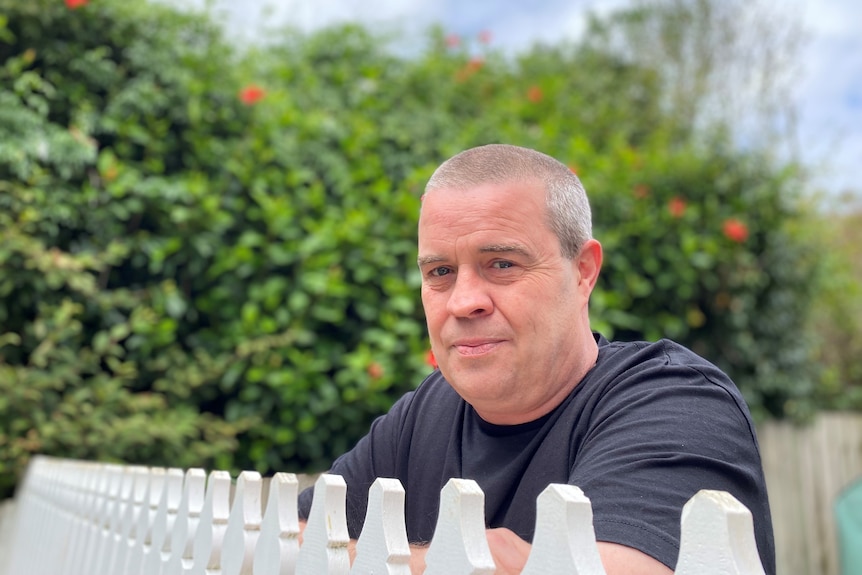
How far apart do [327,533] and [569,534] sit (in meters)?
0.53

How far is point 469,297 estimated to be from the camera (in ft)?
6.09

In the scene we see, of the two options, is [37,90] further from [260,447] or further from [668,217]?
[668,217]

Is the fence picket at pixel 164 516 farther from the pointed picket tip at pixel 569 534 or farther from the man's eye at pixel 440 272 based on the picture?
the pointed picket tip at pixel 569 534

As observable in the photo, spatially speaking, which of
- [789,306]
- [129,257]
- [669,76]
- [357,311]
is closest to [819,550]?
[789,306]

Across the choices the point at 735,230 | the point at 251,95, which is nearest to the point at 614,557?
the point at 251,95

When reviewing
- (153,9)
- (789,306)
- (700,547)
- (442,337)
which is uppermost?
(153,9)

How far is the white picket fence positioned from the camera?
91 centimetres

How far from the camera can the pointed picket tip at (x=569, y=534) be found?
0.97 meters

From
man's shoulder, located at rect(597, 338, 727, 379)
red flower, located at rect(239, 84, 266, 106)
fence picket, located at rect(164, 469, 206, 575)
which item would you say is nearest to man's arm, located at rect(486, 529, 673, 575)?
man's shoulder, located at rect(597, 338, 727, 379)

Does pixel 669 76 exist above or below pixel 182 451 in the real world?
above

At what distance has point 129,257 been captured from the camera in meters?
4.77

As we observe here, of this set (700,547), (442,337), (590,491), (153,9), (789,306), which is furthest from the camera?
(789,306)

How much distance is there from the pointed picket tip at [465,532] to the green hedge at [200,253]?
3.32 metres

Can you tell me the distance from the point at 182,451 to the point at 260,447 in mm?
435
